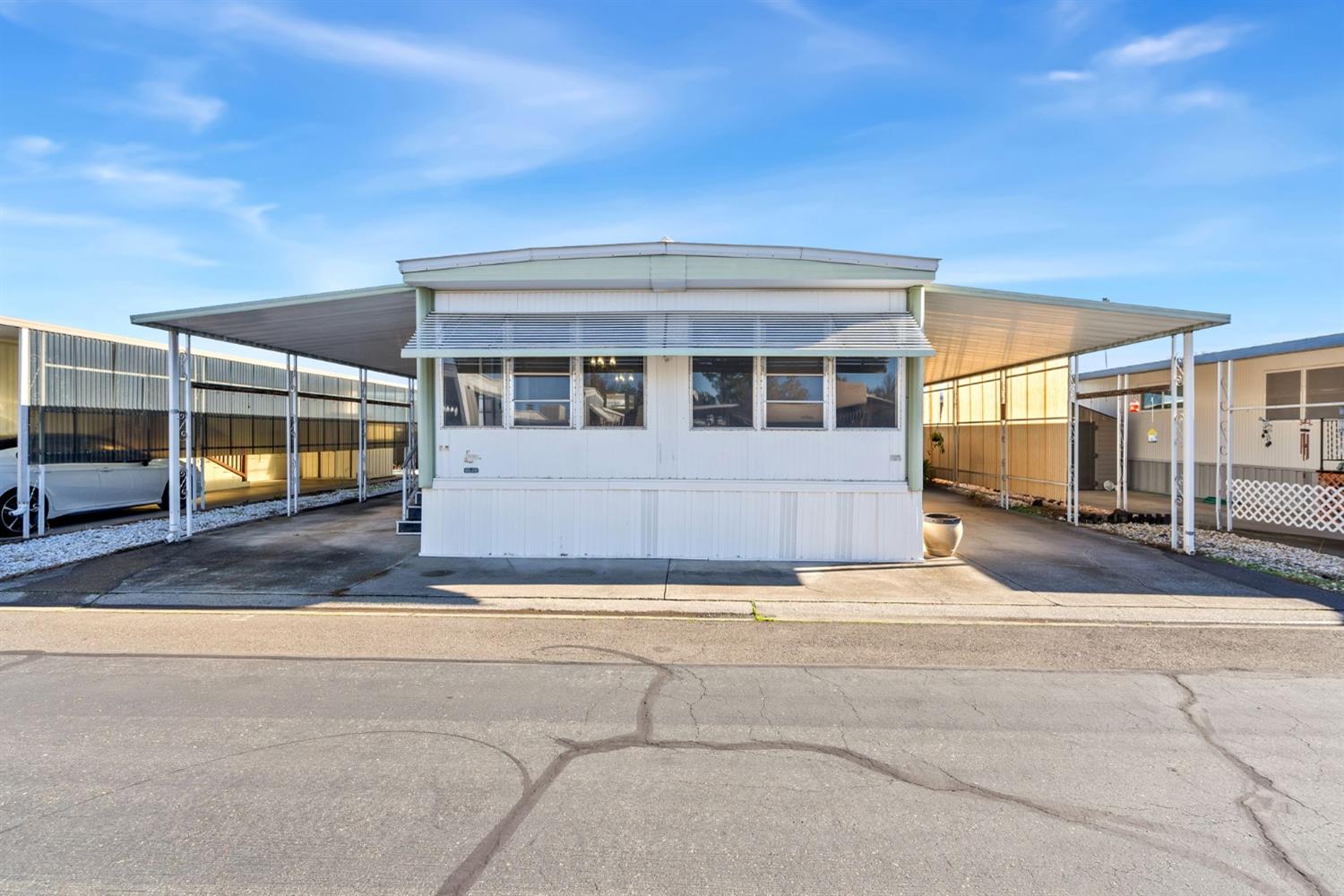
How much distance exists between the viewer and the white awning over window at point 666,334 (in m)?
9.39

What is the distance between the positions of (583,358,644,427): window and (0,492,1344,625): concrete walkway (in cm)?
207

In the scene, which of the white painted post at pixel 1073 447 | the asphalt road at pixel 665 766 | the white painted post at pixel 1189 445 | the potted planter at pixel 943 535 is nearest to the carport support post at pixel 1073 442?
the white painted post at pixel 1073 447

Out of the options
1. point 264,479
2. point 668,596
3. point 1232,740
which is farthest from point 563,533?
point 264,479

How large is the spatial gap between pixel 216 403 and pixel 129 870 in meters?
18.7

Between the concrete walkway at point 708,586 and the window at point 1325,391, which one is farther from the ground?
the window at point 1325,391

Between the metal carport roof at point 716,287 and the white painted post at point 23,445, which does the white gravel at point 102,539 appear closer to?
the white painted post at point 23,445

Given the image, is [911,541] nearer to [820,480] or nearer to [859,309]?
[820,480]

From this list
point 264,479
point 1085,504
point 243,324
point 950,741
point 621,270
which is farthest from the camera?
point 264,479

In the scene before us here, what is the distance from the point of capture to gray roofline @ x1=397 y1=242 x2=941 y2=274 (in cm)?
923

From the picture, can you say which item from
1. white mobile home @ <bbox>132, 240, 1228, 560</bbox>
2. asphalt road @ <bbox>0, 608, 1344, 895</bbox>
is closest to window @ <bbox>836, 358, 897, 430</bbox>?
white mobile home @ <bbox>132, 240, 1228, 560</bbox>

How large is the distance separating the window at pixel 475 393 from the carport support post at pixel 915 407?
5.95 metres

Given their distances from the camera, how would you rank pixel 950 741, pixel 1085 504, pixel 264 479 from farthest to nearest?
pixel 264 479
pixel 1085 504
pixel 950 741

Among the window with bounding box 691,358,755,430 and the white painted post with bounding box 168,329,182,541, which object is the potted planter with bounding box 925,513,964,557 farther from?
the white painted post with bounding box 168,329,182,541

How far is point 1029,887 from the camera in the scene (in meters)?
2.77
